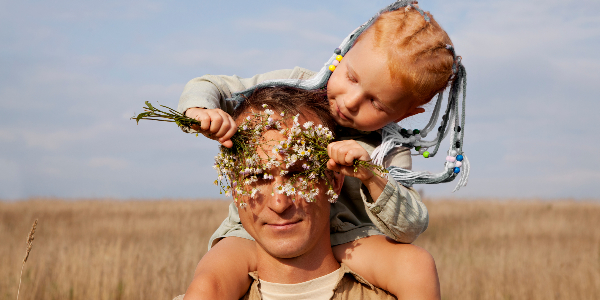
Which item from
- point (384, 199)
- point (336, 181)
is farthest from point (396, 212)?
point (336, 181)

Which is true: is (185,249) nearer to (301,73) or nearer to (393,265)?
(301,73)

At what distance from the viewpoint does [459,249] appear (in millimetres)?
10023

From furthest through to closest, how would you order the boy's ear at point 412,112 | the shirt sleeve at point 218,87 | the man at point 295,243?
1. the boy's ear at point 412,112
2. the shirt sleeve at point 218,87
3. the man at point 295,243

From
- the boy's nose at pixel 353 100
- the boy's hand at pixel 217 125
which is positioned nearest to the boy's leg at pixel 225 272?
the boy's hand at pixel 217 125

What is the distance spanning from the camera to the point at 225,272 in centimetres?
356

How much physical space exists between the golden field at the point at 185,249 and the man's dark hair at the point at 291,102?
3.94 meters

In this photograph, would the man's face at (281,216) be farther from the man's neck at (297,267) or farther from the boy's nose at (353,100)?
the boy's nose at (353,100)

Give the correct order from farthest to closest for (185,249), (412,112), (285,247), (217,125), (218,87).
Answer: (185,249) < (412,112) < (218,87) < (285,247) < (217,125)

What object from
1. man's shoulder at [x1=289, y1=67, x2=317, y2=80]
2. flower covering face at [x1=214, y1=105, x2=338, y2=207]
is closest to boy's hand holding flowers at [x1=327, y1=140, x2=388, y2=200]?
flower covering face at [x1=214, y1=105, x2=338, y2=207]

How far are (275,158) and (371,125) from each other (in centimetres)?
89

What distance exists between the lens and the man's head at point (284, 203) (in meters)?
3.34

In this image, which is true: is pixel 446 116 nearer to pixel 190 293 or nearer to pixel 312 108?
pixel 312 108

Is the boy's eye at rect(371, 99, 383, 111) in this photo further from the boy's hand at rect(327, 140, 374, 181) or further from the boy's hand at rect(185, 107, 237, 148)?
the boy's hand at rect(185, 107, 237, 148)

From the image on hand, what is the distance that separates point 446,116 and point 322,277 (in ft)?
5.92
